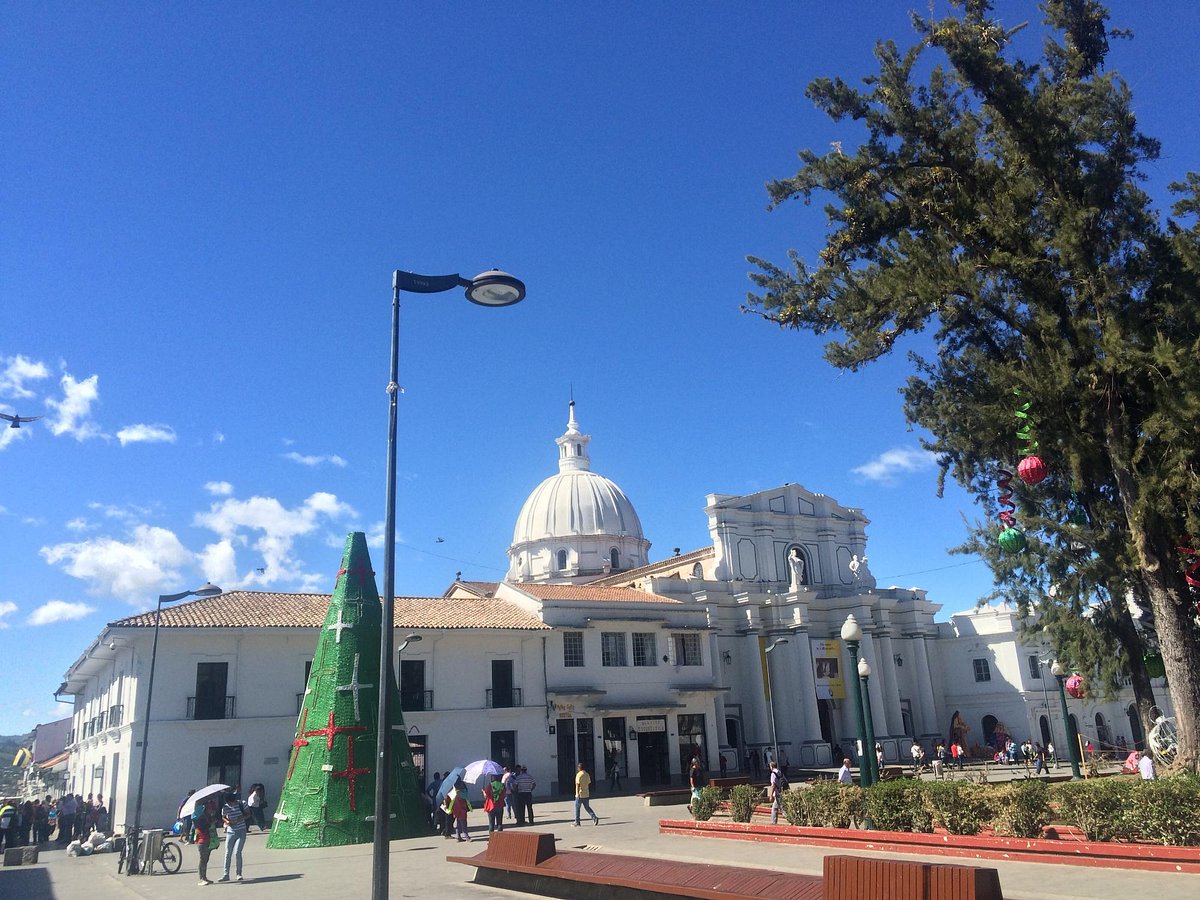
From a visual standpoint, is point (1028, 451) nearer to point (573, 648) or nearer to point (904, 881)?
point (904, 881)

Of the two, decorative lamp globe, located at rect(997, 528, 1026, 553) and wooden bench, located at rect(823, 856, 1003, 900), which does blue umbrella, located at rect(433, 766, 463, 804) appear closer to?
decorative lamp globe, located at rect(997, 528, 1026, 553)

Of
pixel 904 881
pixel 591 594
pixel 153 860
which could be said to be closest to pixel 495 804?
pixel 153 860

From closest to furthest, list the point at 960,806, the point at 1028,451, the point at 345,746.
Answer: the point at 960,806, the point at 1028,451, the point at 345,746

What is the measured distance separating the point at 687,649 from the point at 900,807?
2700 cm

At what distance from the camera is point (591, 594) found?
133 feet

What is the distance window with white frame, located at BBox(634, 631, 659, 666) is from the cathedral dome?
15.3m

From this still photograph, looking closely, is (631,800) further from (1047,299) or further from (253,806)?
(1047,299)

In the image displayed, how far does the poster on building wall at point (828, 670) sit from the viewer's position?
4631 cm

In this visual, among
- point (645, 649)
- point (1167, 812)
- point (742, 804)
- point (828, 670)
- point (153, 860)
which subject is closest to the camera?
point (1167, 812)

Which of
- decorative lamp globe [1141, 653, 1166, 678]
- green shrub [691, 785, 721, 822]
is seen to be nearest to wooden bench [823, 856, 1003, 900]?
green shrub [691, 785, 721, 822]

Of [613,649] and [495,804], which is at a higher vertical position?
[613,649]

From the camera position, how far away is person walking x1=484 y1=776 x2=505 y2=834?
21.1m

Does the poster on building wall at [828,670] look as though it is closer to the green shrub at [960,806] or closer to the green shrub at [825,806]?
the green shrub at [825,806]

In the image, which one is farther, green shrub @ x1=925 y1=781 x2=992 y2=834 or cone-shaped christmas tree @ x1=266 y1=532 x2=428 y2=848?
cone-shaped christmas tree @ x1=266 y1=532 x2=428 y2=848
